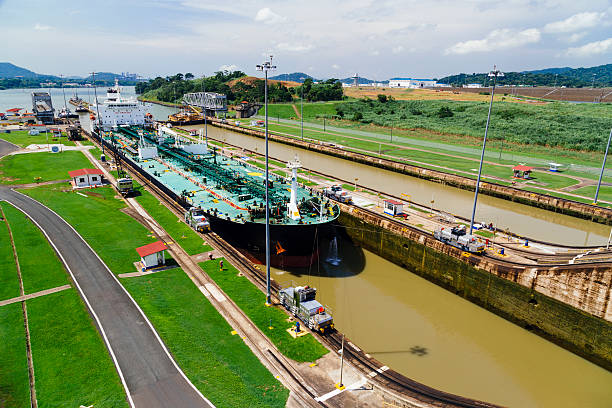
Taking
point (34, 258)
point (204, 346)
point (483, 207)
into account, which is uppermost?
point (483, 207)

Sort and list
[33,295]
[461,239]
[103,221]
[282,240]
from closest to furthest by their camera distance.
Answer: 1. [33,295]
2. [461,239]
3. [282,240]
4. [103,221]

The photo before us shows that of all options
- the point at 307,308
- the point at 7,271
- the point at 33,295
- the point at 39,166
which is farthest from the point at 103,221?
the point at 39,166

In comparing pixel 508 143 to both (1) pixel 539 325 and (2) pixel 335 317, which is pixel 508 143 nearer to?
(1) pixel 539 325

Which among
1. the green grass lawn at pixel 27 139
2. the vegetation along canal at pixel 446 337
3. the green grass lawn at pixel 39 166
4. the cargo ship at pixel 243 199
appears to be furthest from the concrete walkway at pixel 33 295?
Answer: the green grass lawn at pixel 27 139

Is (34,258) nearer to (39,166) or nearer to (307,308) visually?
(307,308)

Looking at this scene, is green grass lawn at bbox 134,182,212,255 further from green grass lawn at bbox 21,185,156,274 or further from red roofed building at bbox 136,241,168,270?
red roofed building at bbox 136,241,168,270

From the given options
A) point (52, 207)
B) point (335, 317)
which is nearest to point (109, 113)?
point (52, 207)

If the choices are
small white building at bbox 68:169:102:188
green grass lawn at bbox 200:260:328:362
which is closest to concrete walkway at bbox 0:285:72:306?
green grass lawn at bbox 200:260:328:362
